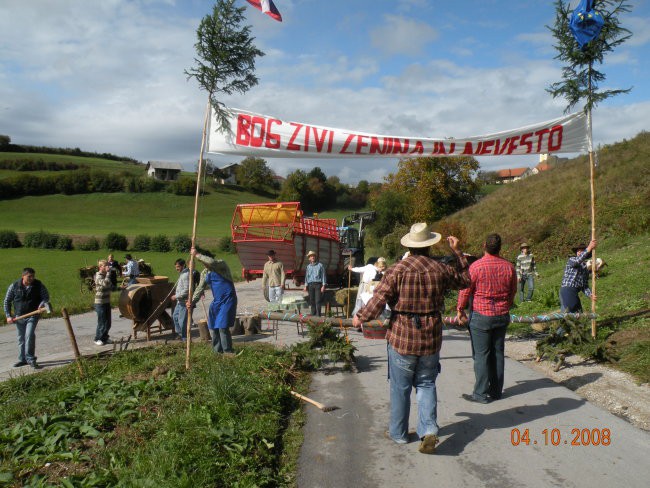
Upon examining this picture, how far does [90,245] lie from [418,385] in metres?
47.8


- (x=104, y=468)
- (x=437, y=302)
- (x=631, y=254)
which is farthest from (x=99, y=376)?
(x=631, y=254)

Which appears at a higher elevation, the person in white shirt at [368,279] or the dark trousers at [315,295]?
the person in white shirt at [368,279]

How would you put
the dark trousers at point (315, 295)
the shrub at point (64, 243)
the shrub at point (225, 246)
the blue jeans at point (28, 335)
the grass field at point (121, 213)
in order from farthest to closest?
the grass field at point (121, 213) → the shrub at point (225, 246) → the shrub at point (64, 243) → the dark trousers at point (315, 295) → the blue jeans at point (28, 335)

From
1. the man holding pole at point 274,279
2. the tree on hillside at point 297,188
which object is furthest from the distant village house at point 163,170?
the man holding pole at point 274,279

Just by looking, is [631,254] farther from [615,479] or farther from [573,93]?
[615,479]

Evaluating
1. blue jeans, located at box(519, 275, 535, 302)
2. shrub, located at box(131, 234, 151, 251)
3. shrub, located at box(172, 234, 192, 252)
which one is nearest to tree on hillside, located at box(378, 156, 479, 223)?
shrub, located at box(172, 234, 192, 252)

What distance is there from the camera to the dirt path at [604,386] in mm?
5414

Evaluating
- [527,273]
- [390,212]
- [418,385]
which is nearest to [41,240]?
[390,212]

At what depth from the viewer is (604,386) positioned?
6.21 meters

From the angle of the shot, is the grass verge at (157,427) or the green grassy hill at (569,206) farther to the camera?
the green grassy hill at (569,206)

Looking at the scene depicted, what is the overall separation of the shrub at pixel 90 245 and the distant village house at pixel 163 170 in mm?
50171

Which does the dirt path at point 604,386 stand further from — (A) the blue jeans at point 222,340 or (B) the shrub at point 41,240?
(B) the shrub at point 41,240
